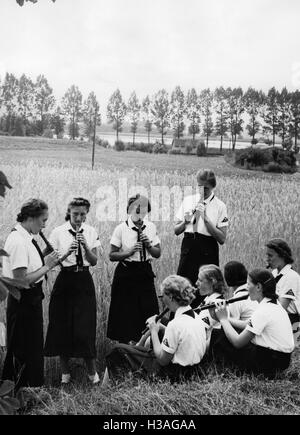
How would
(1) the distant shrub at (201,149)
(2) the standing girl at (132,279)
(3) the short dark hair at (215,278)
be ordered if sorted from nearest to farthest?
(3) the short dark hair at (215,278) < (2) the standing girl at (132,279) < (1) the distant shrub at (201,149)

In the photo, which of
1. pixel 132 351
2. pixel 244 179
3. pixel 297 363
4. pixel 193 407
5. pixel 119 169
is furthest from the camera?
pixel 244 179

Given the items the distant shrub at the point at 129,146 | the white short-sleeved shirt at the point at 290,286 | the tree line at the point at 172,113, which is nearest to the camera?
the white short-sleeved shirt at the point at 290,286

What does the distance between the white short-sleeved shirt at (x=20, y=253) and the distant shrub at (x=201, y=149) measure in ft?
12.6

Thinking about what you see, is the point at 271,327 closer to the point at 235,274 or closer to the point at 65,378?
the point at 235,274

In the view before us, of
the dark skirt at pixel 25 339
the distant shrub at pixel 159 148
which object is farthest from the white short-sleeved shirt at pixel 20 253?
the distant shrub at pixel 159 148

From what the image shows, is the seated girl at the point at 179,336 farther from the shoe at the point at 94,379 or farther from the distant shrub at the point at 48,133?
the distant shrub at the point at 48,133

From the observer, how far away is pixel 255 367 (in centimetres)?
369

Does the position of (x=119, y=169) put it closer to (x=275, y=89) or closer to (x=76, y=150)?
(x=76, y=150)

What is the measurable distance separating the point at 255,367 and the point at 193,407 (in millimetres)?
636

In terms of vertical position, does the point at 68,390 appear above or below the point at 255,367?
below

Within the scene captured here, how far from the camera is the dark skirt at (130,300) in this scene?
4289 mm

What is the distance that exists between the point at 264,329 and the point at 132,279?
3.78ft

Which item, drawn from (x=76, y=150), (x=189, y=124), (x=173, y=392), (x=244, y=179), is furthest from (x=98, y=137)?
(x=173, y=392)

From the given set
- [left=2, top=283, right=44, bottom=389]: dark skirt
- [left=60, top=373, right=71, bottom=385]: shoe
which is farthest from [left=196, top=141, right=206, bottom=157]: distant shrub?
[left=2, top=283, right=44, bottom=389]: dark skirt
